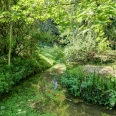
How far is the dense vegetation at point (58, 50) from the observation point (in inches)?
142

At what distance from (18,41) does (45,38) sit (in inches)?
57.9

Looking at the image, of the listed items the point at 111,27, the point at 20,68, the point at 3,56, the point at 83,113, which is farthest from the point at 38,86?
the point at 111,27

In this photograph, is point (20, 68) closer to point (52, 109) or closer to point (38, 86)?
point (38, 86)

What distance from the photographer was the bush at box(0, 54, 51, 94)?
7410mm

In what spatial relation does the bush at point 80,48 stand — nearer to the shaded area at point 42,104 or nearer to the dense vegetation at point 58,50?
the dense vegetation at point 58,50

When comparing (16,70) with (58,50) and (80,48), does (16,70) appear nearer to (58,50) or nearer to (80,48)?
(80,48)

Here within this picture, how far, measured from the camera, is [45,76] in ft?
35.5

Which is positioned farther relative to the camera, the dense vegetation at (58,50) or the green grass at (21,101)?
the green grass at (21,101)

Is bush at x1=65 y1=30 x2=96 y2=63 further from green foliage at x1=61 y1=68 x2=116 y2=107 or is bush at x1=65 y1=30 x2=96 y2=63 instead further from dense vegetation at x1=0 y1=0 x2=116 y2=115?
green foliage at x1=61 y1=68 x2=116 y2=107

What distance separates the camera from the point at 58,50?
13.7 m

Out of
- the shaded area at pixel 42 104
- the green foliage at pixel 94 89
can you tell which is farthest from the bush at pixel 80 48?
the green foliage at pixel 94 89

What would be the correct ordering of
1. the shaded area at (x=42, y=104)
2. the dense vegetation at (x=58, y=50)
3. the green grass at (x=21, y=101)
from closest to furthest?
the dense vegetation at (x=58, y=50), the green grass at (x=21, y=101), the shaded area at (x=42, y=104)

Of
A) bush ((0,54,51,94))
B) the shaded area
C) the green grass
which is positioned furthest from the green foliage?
bush ((0,54,51,94))

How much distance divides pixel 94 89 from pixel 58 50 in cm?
675
